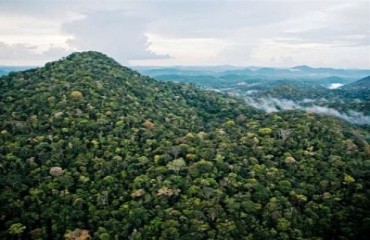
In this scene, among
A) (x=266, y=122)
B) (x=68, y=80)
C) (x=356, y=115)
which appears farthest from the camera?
(x=356, y=115)

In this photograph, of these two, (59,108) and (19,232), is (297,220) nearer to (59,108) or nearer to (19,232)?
(19,232)

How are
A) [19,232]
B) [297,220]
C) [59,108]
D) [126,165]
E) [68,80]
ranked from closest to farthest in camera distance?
[19,232], [297,220], [126,165], [59,108], [68,80]

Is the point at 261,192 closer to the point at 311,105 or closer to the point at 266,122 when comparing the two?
the point at 266,122

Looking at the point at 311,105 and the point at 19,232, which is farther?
the point at 311,105

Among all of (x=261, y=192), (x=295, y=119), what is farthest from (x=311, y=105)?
(x=261, y=192)

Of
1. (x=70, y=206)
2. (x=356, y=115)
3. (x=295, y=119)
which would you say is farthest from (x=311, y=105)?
(x=70, y=206)

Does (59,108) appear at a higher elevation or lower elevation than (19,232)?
higher
